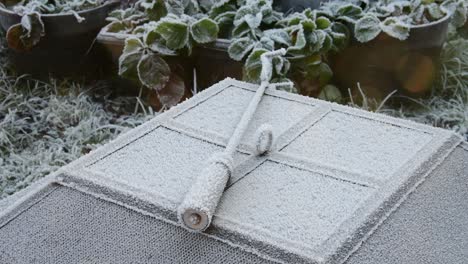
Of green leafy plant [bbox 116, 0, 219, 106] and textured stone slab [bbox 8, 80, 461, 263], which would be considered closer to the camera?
textured stone slab [bbox 8, 80, 461, 263]

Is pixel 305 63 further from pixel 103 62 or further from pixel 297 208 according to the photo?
pixel 297 208

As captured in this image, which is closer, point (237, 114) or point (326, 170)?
point (326, 170)

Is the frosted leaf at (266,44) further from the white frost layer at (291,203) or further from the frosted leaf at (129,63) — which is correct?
the white frost layer at (291,203)

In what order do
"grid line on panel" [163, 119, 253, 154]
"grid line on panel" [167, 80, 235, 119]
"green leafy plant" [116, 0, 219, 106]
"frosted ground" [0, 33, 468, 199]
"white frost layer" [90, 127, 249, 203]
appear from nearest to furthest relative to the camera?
1. "white frost layer" [90, 127, 249, 203]
2. "grid line on panel" [163, 119, 253, 154]
3. "grid line on panel" [167, 80, 235, 119]
4. "frosted ground" [0, 33, 468, 199]
5. "green leafy plant" [116, 0, 219, 106]

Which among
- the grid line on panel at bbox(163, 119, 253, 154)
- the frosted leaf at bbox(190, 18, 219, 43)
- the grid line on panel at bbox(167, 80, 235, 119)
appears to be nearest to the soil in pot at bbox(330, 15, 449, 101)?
the frosted leaf at bbox(190, 18, 219, 43)

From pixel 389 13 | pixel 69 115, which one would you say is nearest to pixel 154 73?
pixel 69 115

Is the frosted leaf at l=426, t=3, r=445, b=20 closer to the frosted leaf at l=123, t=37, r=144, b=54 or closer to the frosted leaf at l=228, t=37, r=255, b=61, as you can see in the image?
the frosted leaf at l=228, t=37, r=255, b=61

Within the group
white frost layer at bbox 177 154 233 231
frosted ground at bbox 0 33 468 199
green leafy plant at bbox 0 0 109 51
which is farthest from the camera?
green leafy plant at bbox 0 0 109 51

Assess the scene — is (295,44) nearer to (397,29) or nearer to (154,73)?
(397,29)
